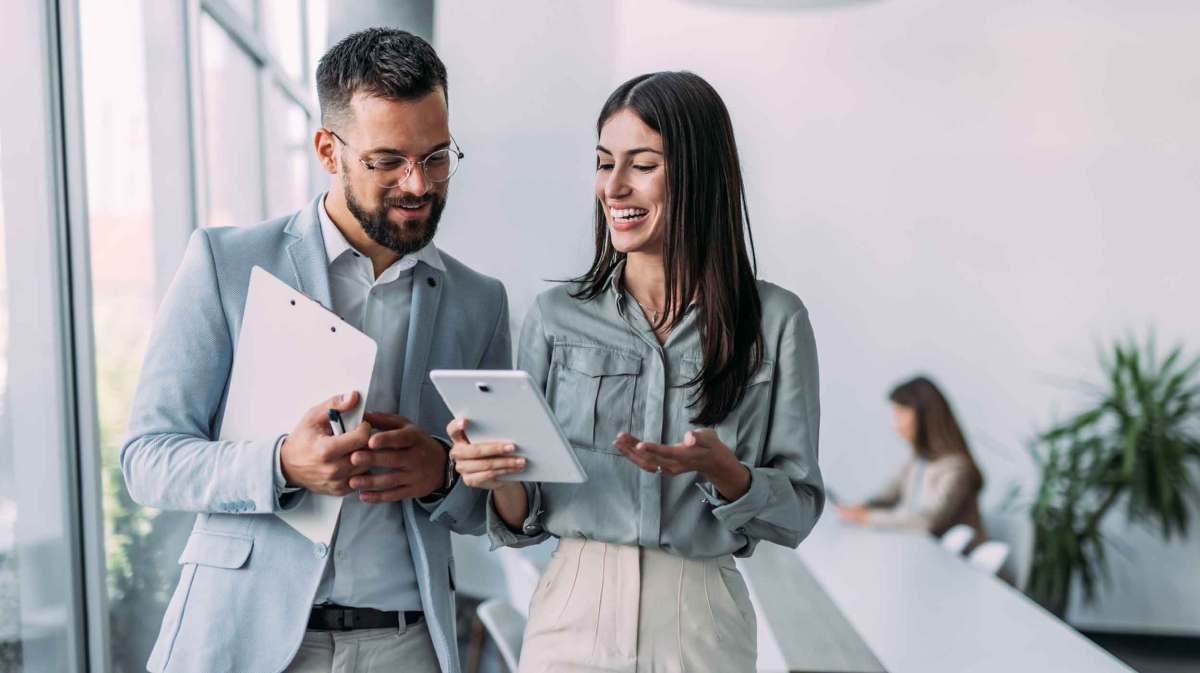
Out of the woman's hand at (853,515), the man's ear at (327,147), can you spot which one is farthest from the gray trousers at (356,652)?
the woman's hand at (853,515)

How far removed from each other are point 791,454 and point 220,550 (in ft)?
2.79

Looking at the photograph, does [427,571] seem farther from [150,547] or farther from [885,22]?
[885,22]

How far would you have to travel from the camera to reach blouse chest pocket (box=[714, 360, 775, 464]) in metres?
1.56

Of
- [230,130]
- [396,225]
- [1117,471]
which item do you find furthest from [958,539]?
[396,225]

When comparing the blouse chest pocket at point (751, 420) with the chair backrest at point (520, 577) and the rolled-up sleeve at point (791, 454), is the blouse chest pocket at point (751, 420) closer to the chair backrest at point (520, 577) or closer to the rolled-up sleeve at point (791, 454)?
the rolled-up sleeve at point (791, 454)

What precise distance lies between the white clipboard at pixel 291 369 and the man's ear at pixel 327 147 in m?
0.24

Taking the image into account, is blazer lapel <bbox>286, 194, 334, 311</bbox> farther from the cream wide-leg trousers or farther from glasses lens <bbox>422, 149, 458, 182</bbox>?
the cream wide-leg trousers

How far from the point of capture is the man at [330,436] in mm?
1472

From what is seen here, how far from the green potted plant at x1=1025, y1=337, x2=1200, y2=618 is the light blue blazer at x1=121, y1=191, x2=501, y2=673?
16.8 ft

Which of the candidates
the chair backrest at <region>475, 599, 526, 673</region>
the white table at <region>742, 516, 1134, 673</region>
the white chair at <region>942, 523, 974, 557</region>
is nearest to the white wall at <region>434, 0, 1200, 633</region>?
the white chair at <region>942, 523, 974, 557</region>

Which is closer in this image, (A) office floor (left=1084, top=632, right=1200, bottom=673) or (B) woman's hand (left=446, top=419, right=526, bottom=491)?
(B) woman's hand (left=446, top=419, right=526, bottom=491)

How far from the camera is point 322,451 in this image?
138 cm

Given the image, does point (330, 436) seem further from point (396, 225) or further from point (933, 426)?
point (933, 426)

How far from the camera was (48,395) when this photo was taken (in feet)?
7.61
